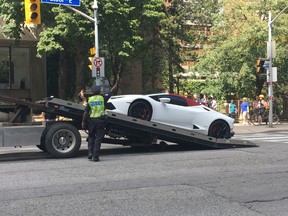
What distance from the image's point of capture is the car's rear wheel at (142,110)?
12.5 m

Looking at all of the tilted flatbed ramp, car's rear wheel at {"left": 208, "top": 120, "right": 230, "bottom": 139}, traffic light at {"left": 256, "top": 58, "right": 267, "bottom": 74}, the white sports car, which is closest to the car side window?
the white sports car

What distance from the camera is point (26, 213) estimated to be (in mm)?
5758

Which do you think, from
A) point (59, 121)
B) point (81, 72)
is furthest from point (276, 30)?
point (59, 121)

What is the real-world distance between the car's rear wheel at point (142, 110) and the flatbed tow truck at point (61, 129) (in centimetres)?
75

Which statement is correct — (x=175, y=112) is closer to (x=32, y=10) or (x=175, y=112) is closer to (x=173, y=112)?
(x=173, y=112)

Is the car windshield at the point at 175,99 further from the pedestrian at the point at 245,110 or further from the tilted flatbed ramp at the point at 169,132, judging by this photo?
the pedestrian at the point at 245,110

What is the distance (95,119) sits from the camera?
392 inches

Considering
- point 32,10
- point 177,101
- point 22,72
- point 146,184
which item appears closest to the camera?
point 146,184

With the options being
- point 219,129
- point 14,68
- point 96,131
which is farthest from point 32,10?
point 14,68

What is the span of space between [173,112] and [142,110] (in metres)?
0.97

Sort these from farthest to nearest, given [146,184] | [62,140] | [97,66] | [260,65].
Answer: [260,65] < [97,66] < [62,140] < [146,184]

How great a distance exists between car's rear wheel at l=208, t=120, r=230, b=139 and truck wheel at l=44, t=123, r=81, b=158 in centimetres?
459

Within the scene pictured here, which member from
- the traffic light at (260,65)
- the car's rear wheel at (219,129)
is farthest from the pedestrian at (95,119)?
the traffic light at (260,65)

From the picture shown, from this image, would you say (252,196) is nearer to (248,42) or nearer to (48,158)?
(48,158)
